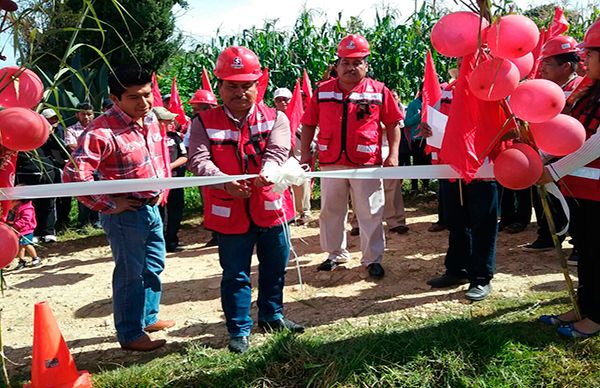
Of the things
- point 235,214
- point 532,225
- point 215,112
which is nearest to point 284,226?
point 235,214

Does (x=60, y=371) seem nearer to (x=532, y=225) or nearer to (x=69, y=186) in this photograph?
(x=69, y=186)

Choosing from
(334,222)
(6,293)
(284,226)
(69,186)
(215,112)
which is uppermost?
(215,112)

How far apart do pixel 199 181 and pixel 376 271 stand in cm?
265

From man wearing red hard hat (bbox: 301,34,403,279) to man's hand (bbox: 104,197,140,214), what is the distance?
239cm

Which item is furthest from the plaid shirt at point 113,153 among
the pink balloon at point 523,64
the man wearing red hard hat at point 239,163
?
the pink balloon at point 523,64

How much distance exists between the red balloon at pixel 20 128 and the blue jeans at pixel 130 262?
131 cm

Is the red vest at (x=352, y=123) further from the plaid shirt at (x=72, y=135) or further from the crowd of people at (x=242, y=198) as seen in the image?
the plaid shirt at (x=72, y=135)

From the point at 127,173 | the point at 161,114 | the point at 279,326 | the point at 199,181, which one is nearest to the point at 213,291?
the point at 279,326

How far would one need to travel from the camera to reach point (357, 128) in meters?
5.70

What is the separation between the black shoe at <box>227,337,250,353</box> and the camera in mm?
3986

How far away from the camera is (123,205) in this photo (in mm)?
3984

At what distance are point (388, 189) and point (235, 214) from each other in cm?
430

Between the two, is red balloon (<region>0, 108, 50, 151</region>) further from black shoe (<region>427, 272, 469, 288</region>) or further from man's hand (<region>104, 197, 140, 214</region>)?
black shoe (<region>427, 272, 469, 288</region>)

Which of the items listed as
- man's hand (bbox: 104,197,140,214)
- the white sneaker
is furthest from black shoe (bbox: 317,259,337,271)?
the white sneaker
